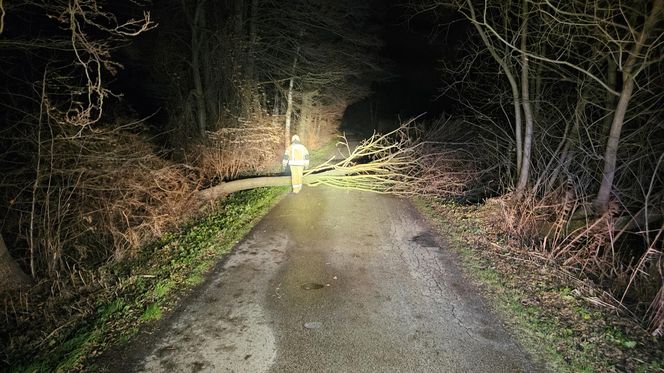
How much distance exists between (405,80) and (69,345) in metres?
34.4

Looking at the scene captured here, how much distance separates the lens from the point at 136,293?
→ 539 centimetres

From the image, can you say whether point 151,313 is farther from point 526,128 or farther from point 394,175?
point 526,128

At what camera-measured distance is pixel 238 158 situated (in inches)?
472

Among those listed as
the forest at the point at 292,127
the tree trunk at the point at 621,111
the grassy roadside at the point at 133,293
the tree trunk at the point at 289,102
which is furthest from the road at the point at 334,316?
the tree trunk at the point at 289,102

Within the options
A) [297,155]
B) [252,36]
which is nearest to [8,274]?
[297,155]

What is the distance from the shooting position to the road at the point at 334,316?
159 inches

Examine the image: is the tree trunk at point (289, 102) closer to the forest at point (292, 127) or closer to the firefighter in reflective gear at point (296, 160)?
the forest at point (292, 127)

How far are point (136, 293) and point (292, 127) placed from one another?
50.7 feet

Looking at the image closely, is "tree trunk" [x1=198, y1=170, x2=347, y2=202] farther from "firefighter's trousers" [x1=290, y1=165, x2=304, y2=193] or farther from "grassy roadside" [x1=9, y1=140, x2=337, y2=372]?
"grassy roadside" [x1=9, y1=140, x2=337, y2=372]

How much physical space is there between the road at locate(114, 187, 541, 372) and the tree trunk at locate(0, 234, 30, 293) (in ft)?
9.22

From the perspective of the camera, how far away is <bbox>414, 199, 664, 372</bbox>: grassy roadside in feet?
13.4

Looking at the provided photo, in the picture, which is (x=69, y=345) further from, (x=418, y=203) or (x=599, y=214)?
(x=599, y=214)

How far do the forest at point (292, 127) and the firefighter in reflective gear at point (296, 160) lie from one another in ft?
3.82

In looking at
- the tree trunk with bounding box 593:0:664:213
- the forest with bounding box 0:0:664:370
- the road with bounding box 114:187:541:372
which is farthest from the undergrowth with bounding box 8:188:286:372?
the tree trunk with bounding box 593:0:664:213
